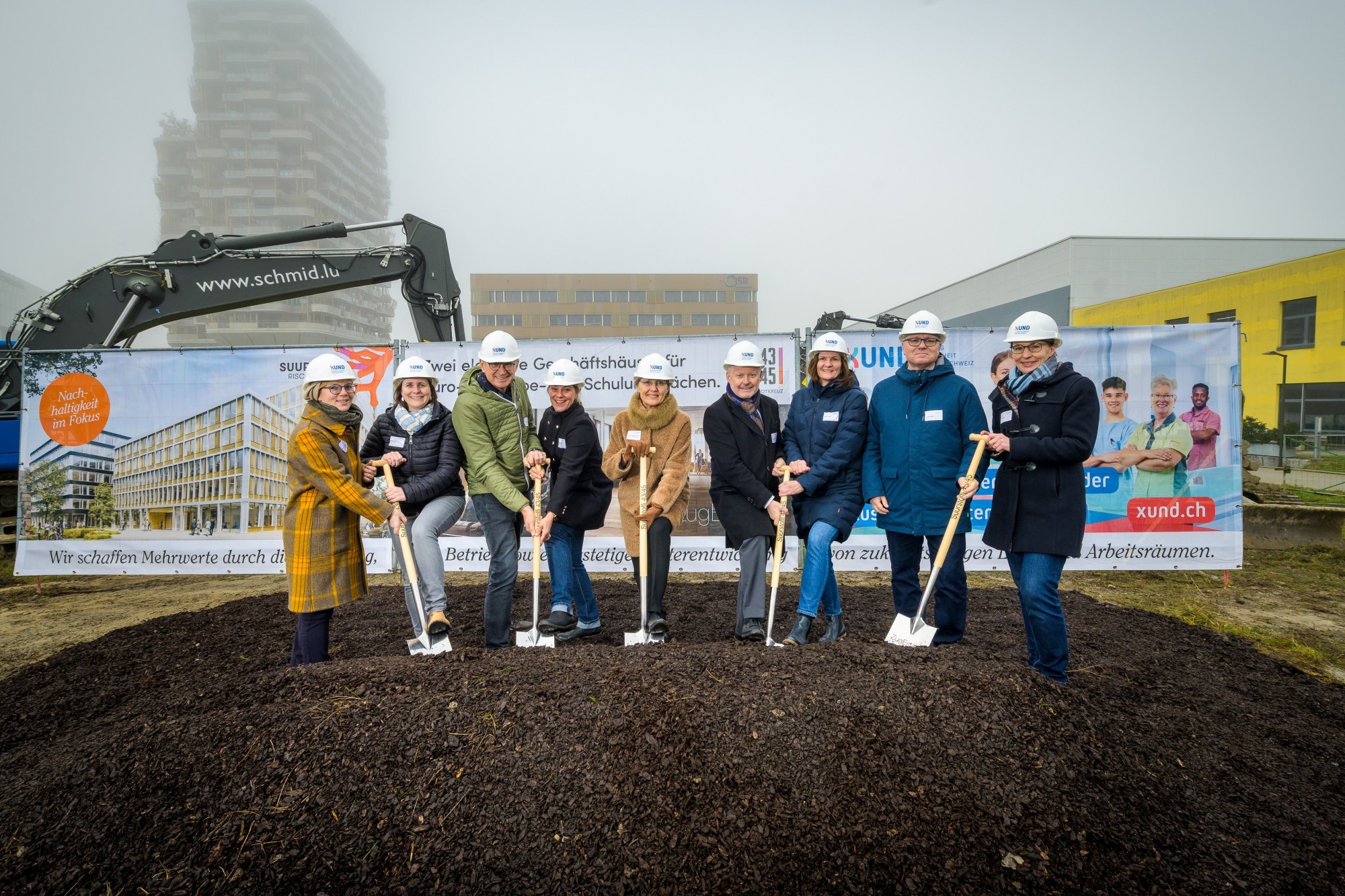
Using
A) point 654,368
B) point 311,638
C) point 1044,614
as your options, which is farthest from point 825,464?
point 311,638

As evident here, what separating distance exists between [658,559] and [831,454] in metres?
1.27

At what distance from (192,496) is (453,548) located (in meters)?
2.74

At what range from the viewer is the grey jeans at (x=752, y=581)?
4086 millimetres

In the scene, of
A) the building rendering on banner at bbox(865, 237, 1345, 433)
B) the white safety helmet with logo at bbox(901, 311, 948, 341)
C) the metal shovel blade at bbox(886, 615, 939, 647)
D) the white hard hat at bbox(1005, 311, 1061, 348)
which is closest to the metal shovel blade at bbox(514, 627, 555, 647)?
the metal shovel blade at bbox(886, 615, 939, 647)

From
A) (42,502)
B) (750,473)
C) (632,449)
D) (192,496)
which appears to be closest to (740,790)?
(750,473)

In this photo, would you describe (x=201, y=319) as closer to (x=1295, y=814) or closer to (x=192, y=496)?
(x=192, y=496)

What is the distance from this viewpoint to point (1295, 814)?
2389 mm

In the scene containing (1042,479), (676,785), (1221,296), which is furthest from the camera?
(1221,296)

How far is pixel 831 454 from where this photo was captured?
13.5 ft

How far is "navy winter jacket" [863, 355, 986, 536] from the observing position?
12.9 ft

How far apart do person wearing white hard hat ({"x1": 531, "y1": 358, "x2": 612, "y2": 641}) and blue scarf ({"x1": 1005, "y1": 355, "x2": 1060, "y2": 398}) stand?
248 cm

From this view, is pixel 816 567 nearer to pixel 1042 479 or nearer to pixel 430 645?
Answer: pixel 1042 479

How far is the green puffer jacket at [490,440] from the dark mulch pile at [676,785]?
133cm

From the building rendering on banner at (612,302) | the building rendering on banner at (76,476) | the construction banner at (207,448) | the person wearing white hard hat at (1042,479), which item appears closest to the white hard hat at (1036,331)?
the person wearing white hard hat at (1042,479)
